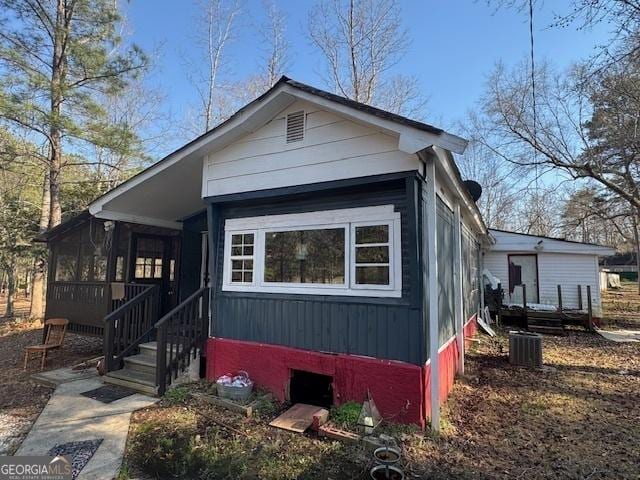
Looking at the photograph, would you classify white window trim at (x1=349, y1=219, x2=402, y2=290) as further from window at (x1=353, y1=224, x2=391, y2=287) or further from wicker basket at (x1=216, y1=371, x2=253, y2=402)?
wicker basket at (x1=216, y1=371, x2=253, y2=402)

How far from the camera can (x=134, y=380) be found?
18.4 feet

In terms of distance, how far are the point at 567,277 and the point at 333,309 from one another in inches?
514

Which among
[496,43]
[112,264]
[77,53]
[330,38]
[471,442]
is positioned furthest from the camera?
[330,38]

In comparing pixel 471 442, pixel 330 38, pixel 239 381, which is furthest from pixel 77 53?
pixel 471 442

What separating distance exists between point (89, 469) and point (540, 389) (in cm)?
616

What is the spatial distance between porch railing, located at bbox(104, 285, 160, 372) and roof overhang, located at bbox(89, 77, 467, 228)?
164 centimetres

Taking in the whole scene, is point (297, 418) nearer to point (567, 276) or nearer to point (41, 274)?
point (41, 274)

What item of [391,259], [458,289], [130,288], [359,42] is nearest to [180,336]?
[130,288]

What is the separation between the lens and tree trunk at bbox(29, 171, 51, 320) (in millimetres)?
12305

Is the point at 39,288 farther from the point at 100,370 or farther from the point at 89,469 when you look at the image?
the point at 89,469

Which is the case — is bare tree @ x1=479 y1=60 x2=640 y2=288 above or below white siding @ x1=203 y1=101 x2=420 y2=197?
above

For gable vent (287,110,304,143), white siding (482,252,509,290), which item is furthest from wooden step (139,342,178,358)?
white siding (482,252,509,290)

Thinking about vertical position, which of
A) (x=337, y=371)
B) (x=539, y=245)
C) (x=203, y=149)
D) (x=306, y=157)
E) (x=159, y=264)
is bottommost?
(x=337, y=371)

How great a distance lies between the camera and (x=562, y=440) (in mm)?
3988
